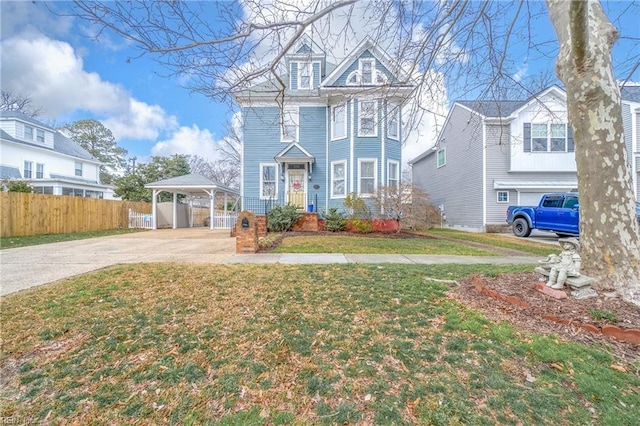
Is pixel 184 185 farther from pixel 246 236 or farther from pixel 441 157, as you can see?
pixel 441 157

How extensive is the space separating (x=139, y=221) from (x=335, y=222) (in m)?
13.6

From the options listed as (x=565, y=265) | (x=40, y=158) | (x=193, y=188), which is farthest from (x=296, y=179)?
(x=40, y=158)

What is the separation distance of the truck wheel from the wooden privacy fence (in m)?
22.0

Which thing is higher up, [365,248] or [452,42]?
[452,42]

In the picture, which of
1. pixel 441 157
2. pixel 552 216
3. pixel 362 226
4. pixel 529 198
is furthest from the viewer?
pixel 441 157

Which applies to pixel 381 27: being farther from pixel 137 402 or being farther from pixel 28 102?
pixel 28 102

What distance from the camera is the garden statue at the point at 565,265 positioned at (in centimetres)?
346

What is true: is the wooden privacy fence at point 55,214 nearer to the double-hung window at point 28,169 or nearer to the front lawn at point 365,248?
the double-hung window at point 28,169

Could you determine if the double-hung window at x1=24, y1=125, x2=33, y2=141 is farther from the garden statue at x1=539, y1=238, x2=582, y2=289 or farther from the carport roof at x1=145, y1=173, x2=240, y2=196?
the garden statue at x1=539, y1=238, x2=582, y2=289

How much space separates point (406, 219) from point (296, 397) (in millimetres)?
11794

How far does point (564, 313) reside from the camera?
3096 mm

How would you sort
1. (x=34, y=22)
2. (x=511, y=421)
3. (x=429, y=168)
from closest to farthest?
(x=511, y=421), (x=34, y=22), (x=429, y=168)

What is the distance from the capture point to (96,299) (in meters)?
3.74

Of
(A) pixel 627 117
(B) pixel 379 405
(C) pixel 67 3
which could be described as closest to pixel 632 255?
(B) pixel 379 405
